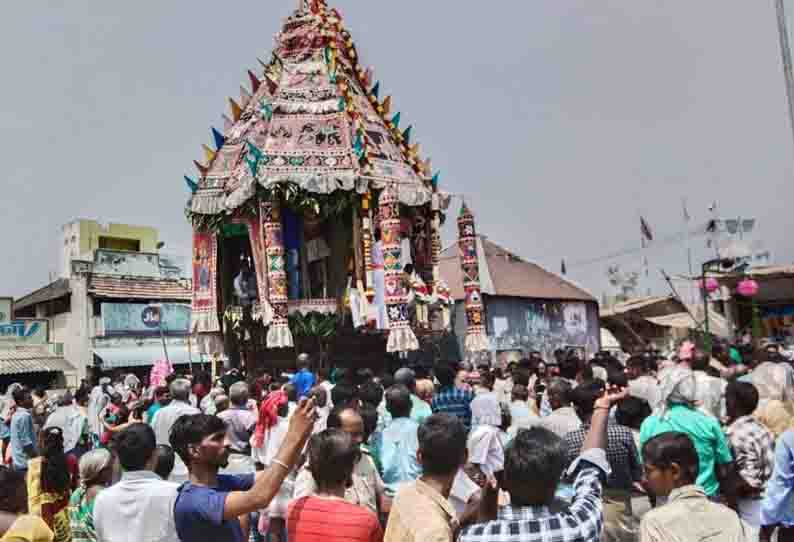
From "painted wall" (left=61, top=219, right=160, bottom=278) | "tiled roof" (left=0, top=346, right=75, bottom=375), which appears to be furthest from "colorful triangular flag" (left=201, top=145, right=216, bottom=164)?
"painted wall" (left=61, top=219, right=160, bottom=278)

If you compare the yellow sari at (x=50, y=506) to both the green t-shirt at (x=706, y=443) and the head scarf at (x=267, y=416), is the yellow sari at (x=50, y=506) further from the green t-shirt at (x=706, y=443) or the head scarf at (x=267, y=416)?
the green t-shirt at (x=706, y=443)

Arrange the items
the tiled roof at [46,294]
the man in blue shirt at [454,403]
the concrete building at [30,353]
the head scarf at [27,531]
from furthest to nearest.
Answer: the tiled roof at [46,294] < the concrete building at [30,353] < the man in blue shirt at [454,403] < the head scarf at [27,531]

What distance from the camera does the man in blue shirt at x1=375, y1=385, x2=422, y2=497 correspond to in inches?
229

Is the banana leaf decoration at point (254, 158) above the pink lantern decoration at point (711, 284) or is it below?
above

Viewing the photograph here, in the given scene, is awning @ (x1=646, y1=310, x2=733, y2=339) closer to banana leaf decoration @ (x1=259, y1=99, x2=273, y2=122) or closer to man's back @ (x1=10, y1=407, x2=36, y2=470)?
banana leaf decoration @ (x1=259, y1=99, x2=273, y2=122)

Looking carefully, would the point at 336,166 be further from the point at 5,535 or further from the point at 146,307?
the point at 146,307

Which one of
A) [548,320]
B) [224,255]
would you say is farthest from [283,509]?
[548,320]

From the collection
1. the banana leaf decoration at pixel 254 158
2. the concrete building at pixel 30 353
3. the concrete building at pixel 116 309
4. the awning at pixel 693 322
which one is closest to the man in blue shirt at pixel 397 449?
the banana leaf decoration at pixel 254 158

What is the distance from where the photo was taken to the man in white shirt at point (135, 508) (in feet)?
11.6

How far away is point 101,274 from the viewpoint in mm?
34812

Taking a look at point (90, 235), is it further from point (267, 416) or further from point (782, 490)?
point (782, 490)

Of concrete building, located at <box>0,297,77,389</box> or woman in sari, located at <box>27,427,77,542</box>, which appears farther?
concrete building, located at <box>0,297,77,389</box>

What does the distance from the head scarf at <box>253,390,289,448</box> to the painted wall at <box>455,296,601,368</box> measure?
21798 millimetres

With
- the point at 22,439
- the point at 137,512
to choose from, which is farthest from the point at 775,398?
the point at 22,439
